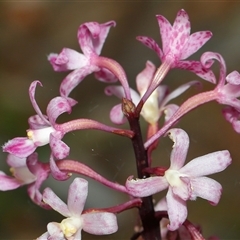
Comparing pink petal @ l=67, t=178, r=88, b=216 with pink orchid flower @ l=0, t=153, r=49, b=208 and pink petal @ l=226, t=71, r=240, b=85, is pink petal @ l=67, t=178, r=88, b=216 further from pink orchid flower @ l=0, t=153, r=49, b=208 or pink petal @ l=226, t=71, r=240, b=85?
pink petal @ l=226, t=71, r=240, b=85

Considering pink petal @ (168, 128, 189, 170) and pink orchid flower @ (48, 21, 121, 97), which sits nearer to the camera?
pink petal @ (168, 128, 189, 170)

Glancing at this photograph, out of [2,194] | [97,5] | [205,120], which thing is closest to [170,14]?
[97,5]

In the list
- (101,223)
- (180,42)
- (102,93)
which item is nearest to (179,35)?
(180,42)

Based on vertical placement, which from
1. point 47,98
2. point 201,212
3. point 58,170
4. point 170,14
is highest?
point 58,170

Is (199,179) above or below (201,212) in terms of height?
above

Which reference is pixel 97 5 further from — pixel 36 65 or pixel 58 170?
pixel 58 170

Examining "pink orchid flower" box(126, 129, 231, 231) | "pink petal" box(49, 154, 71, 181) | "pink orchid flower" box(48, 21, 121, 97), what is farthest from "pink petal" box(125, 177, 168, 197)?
"pink orchid flower" box(48, 21, 121, 97)

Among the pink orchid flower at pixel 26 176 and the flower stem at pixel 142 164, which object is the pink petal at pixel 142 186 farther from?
the pink orchid flower at pixel 26 176
